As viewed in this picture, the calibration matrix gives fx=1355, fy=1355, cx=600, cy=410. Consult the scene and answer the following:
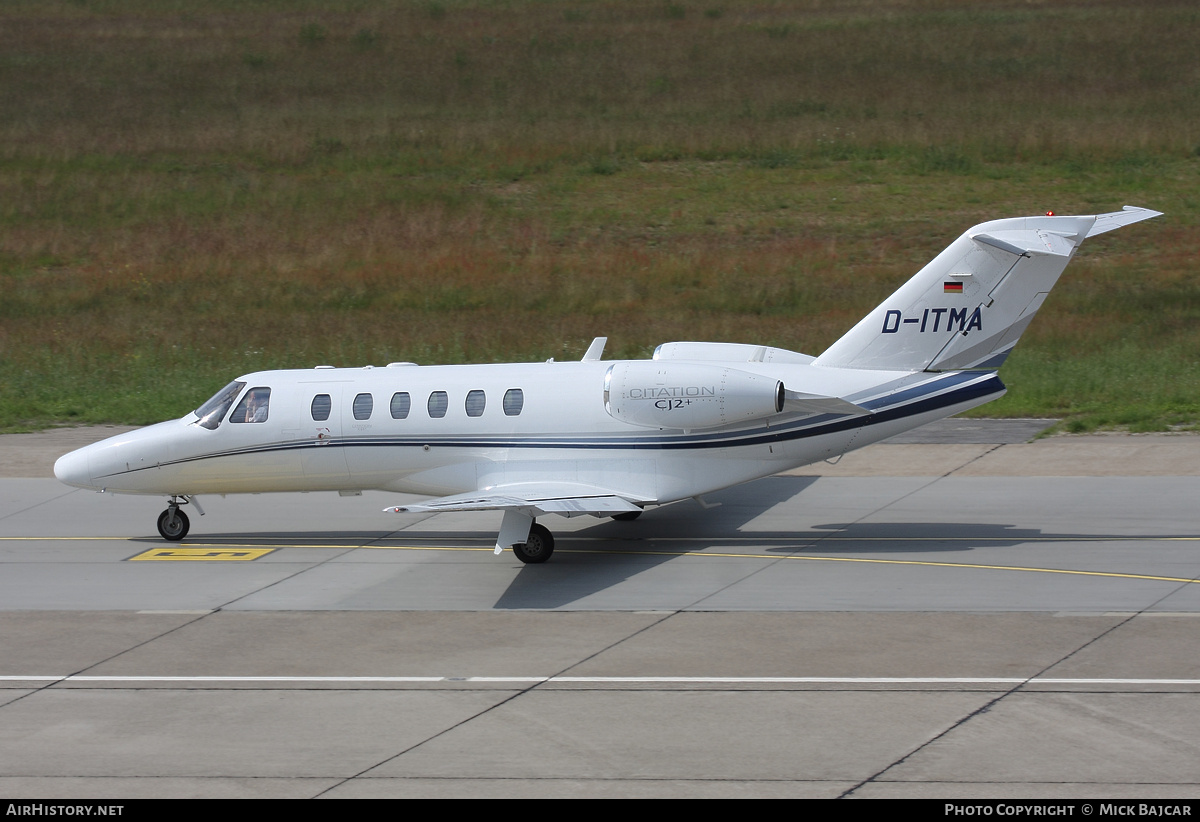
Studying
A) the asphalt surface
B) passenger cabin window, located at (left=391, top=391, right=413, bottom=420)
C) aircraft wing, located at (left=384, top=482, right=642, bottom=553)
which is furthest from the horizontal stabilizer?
passenger cabin window, located at (left=391, top=391, right=413, bottom=420)

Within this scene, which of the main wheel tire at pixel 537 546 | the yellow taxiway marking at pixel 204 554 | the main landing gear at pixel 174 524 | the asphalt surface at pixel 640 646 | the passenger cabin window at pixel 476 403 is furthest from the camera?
the main landing gear at pixel 174 524

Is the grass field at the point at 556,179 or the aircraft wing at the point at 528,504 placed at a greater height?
the grass field at the point at 556,179

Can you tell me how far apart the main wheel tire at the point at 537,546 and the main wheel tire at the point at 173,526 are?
5.50 metres

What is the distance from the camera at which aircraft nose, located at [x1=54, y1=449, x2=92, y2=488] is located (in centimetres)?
1941

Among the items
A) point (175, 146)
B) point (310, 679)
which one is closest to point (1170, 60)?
point (175, 146)

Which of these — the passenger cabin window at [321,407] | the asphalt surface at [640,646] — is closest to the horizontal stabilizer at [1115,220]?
the asphalt surface at [640,646]

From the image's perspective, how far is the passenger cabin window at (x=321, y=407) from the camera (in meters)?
19.0

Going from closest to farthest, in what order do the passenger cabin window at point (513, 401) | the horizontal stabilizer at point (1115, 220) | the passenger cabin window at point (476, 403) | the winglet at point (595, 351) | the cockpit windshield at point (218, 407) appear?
the horizontal stabilizer at point (1115, 220)
the passenger cabin window at point (513, 401)
the passenger cabin window at point (476, 403)
the cockpit windshield at point (218, 407)
the winglet at point (595, 351)

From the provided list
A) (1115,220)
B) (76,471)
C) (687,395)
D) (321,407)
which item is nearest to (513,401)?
(687,395)

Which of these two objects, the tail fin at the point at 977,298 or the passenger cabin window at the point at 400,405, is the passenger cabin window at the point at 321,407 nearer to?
the passenger cabin window at the point at 400,405

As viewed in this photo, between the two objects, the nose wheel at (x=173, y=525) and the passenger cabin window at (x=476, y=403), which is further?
the nose wheel at (x=173, y=525)

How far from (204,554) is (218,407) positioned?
211cm

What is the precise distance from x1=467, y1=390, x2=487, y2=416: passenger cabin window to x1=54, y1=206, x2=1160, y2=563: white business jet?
0.03 meters
